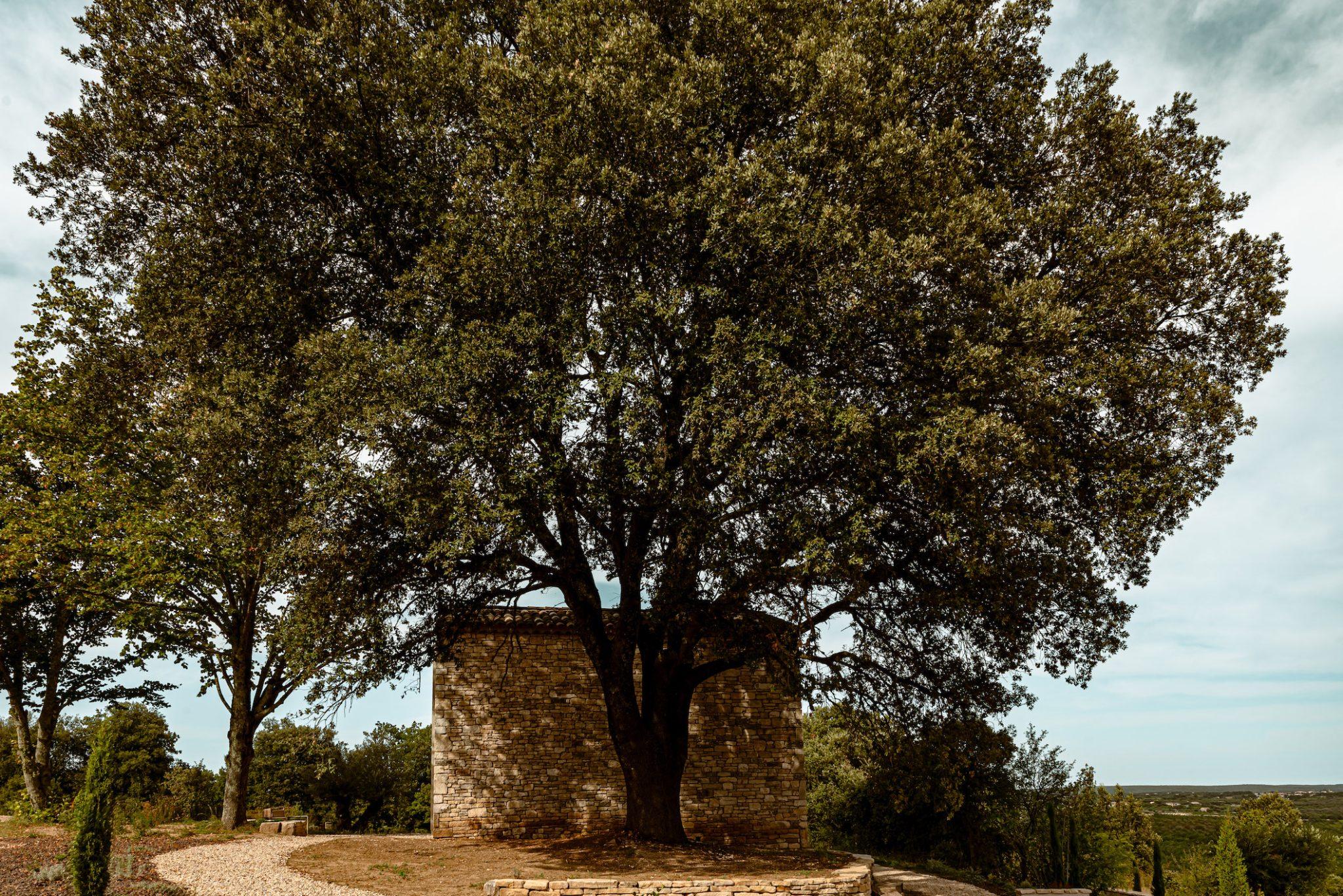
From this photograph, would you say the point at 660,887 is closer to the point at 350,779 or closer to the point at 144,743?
the point at 350,779

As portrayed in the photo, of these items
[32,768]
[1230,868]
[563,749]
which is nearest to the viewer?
[1230,868]

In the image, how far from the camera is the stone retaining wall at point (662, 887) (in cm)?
1187

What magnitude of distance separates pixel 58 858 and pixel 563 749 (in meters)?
9.72

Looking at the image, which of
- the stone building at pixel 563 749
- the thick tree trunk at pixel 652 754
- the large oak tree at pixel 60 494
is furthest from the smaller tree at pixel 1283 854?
the large oak tree at pixel 60 494

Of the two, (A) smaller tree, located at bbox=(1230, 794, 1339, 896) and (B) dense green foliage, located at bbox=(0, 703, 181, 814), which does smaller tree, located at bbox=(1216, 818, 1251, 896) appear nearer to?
(A) smaller tree, located at bbox=(1230, 794, 1339, 896)

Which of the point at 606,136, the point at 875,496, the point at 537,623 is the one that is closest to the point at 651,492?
the point at 875,496

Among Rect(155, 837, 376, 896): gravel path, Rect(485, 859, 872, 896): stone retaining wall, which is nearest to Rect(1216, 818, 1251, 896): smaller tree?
Rect(485, 859, 872, 896): stone retaining wall

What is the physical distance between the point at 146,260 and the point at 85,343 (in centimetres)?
726

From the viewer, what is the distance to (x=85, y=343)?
19.0 metres

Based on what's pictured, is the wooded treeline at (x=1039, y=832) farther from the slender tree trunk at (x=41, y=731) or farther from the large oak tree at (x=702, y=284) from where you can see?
the slender tree trunk at (x=41, y=731)

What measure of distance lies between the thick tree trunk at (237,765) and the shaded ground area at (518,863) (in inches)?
149

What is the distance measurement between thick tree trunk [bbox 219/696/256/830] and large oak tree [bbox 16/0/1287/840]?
8.33 m

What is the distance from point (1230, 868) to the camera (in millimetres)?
18828

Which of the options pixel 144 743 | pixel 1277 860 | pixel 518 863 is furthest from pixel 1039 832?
pixel 144 743
